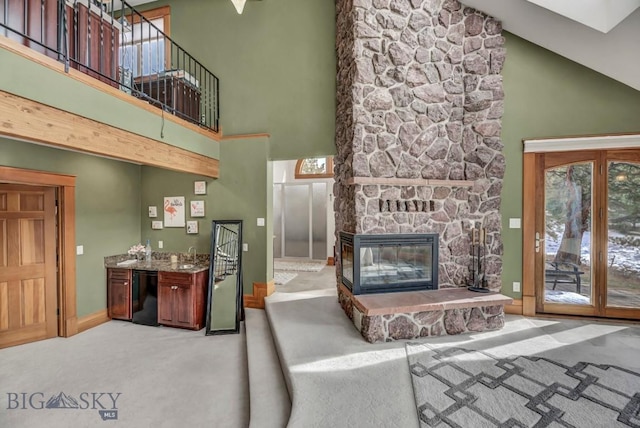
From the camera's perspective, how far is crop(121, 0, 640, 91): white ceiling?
2.75 meters

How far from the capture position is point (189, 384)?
8.71 ft

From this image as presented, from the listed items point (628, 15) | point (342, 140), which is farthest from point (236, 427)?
point (628, 15)

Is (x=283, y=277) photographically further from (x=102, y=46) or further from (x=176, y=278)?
(x=102, y=46)

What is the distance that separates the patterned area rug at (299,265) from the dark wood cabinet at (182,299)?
301 cm

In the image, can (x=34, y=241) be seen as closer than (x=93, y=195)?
Yes

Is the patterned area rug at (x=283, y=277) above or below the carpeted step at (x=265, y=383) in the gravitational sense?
above

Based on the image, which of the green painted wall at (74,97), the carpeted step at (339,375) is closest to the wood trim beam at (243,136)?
the green painted wall at (74,97)

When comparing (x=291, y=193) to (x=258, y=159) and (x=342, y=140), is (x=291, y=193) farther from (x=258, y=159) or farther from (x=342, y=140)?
(x=342, y=140)

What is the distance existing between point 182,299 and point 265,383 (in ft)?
6.59

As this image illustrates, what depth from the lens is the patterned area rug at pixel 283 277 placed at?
5.60m

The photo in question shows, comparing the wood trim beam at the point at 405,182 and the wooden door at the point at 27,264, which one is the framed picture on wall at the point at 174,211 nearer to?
the wooden door at the point at 27,264

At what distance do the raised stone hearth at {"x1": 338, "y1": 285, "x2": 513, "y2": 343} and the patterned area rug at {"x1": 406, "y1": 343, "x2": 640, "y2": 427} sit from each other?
1.21 feet

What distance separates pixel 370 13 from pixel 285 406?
4321mm

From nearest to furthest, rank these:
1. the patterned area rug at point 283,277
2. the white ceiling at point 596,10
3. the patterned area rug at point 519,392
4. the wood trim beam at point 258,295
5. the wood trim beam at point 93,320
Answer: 1. the patterned area rug at point 519,392
2. the white ceiling at point 596,10
3. the wood trim beam at point 93,320
4. the wood trim beam at point 258,295
5. the patterned area rug at point 283,277
